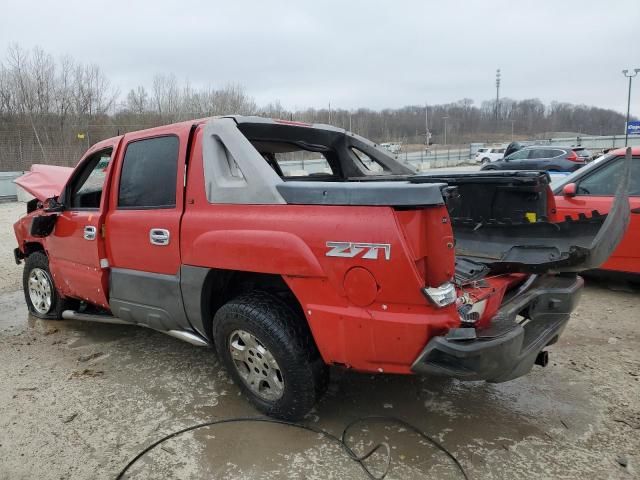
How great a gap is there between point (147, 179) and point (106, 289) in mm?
1061

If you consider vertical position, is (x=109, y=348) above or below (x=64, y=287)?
below

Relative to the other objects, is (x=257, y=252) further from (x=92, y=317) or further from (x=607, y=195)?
(x=607, y=195)

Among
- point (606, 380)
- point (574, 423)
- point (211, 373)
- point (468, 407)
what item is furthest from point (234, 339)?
point (606, 380)

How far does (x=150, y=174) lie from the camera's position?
376cm

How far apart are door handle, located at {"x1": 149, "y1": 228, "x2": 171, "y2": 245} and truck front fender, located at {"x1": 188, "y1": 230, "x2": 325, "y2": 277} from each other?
301mm

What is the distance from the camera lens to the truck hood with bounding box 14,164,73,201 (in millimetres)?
5113

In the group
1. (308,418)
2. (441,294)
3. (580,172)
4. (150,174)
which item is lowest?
(308,418)

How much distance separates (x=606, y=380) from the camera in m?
3.64

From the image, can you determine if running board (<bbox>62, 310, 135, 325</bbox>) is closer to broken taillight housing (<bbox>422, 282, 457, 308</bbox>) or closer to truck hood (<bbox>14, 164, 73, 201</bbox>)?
truck hood (<bbox>14, 164, 73, 201</bbox>)

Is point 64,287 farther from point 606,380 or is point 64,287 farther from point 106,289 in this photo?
point 606,380

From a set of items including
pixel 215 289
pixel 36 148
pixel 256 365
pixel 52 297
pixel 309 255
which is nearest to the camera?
pixel 309 255

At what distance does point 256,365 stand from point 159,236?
118 cm

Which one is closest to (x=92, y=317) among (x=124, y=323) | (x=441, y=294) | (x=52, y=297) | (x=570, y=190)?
(x=124, y=323)

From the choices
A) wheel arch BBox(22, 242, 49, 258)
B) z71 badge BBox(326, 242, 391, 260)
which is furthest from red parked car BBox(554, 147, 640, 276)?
wheel arch BBox(22, 242, 49, 258)
